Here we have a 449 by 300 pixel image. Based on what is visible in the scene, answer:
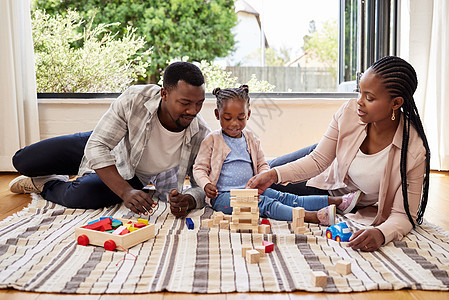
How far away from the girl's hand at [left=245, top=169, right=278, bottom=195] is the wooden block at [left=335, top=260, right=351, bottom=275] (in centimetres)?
65

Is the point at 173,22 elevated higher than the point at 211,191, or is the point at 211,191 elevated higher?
the point at 173,22

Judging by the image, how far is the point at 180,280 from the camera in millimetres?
1439

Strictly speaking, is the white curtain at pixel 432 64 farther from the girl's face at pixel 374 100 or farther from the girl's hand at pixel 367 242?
the girl's hand at pixel 367 242

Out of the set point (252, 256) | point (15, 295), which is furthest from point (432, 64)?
point (15, 295)

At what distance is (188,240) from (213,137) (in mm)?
714

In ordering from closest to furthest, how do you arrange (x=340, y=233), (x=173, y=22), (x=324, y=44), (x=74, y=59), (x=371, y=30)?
(x=340, y=233)
(x=371, y=30)
(x=74, y=59)
(x=324, y=44)
(x=173, y=22)

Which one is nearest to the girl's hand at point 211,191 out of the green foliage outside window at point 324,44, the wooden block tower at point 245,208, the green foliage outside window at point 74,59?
the wooden block tower at point 245,208

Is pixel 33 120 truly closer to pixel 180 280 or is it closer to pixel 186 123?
pixel 186 123

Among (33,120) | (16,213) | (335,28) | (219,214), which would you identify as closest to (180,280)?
(219,214)

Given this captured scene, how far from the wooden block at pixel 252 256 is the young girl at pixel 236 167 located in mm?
590

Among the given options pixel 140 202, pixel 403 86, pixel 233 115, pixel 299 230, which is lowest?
pixel 299 230

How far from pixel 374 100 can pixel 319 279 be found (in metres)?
0.82

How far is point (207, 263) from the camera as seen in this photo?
1.57m

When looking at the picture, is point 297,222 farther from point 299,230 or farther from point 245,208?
point 245,208
